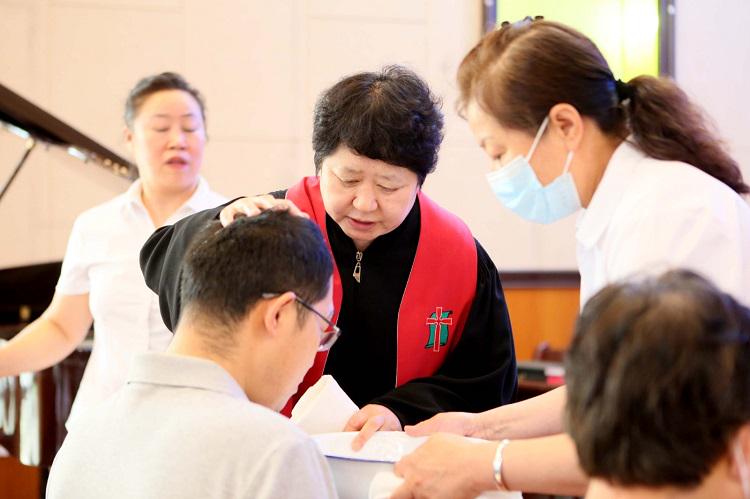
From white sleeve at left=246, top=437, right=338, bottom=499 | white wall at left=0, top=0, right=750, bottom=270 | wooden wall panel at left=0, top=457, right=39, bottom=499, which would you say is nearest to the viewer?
white sleeve at left=246, top=437, right=338, bottom=499

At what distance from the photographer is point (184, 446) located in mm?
1393

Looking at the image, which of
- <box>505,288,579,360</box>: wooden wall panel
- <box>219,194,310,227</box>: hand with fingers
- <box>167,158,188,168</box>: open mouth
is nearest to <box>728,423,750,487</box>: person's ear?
<box>219,194,310,227</box>: hand with fingers

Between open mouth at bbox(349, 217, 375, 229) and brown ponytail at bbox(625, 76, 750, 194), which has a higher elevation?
brown ponytail at bbox(625, 76, 750, 194)

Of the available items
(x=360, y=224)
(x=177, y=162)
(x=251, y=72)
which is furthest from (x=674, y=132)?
(x=251, y=72)

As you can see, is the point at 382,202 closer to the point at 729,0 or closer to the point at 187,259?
the point at 187,259

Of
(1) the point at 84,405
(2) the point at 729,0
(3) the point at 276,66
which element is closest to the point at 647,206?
(1) the point at 84,405

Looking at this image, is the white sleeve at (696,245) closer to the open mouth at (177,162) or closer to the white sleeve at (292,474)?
the white sleeve at (292,474)

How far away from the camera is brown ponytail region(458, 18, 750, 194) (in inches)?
67.0

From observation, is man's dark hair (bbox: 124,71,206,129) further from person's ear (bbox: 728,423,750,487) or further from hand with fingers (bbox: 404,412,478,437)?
person's ear (bbox: 728,423,750,487)

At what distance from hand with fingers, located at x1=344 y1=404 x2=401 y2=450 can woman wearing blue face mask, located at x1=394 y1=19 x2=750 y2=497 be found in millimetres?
78

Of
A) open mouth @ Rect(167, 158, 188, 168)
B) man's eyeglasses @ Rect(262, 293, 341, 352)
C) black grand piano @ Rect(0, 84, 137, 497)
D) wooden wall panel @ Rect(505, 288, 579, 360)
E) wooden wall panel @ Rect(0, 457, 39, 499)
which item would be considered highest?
open mouth @ Rect(167, 158, 188, 168)

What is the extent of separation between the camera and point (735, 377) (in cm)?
100

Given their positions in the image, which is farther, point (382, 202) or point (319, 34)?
point (319, 34)

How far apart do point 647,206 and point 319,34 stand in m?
4.05
